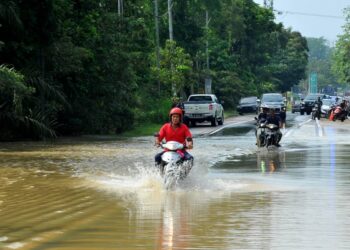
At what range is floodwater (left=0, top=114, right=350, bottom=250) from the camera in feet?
29.8

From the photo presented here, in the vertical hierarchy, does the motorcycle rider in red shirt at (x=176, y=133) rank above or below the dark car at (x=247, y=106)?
above

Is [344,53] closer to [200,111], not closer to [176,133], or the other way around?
[200,111]

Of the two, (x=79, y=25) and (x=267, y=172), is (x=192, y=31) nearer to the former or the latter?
(x=79, y=25)

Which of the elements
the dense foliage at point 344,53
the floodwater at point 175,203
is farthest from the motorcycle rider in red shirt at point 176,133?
the dense foliage at point 344,53

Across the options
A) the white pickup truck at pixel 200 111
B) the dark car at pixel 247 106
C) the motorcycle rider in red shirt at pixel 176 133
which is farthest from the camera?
the dark car at pixel 247 106

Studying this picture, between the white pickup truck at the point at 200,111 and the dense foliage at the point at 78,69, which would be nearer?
the dense foliage at the point at 78,69

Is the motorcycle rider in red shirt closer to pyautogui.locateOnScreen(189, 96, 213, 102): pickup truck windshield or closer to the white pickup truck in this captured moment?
the white pickup truck

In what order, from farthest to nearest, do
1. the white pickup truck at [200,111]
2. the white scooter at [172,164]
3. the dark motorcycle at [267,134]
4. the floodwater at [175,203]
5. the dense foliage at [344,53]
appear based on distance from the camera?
the dense foliage at [344,53] → the white pickup truck at [200,111] → the dark motorcycle at [267,134] → the white scooter at [172,164] → the floodwater at [175,203]

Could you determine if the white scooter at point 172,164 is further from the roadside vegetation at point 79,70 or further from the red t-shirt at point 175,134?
the roadside vegetation at point 79,70

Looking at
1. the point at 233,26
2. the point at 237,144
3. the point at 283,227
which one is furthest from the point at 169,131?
the point at 233,26

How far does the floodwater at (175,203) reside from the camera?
29.8 feet

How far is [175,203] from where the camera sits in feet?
41.2

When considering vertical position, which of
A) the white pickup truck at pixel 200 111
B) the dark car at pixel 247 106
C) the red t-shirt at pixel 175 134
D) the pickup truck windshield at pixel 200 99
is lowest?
the dark car at pixel 247 106

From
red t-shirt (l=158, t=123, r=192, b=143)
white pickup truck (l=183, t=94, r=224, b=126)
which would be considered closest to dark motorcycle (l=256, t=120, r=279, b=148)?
red t-shirt (l=158, t=123, r=192, b=143)
